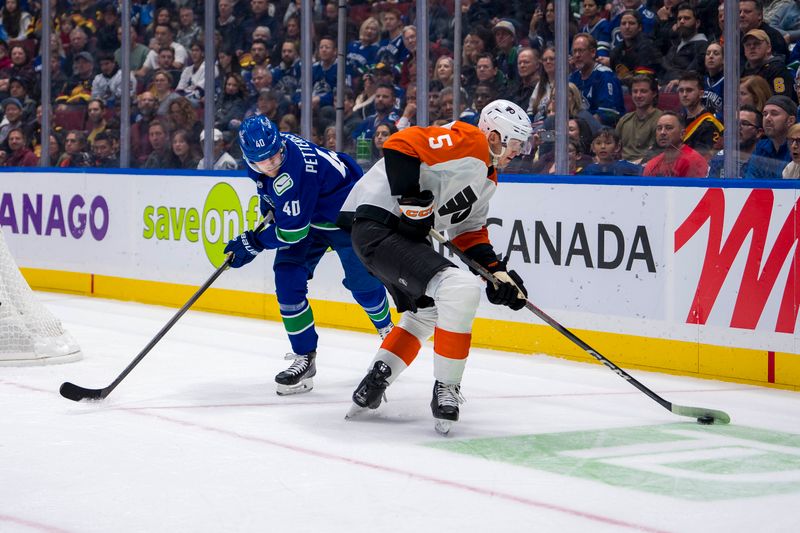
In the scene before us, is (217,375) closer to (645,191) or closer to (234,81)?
(645,191)

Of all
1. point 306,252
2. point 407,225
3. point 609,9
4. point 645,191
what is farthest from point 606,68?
point 407,225

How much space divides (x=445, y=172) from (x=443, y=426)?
0.83 metres

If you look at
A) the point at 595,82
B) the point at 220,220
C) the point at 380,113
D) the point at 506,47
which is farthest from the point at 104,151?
the point at 595,82

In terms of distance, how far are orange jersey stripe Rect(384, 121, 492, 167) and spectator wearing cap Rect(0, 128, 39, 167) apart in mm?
6180

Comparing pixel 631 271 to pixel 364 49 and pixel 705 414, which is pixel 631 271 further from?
pixel 364 49

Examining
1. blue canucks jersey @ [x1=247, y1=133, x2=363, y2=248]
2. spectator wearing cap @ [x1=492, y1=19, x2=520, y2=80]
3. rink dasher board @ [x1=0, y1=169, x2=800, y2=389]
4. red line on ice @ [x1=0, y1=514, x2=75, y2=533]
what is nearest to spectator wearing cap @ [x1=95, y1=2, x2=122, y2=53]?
rink dasher board @ [x1=0, y1=169, x2=800, y2=389]

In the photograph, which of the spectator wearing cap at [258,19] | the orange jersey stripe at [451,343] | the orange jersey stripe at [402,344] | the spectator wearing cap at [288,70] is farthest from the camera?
the spectator wearing cap at [258,19]

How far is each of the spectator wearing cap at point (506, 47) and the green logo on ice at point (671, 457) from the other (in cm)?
266

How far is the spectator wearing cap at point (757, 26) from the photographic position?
515 centimetres

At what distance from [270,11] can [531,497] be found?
17.3 ft

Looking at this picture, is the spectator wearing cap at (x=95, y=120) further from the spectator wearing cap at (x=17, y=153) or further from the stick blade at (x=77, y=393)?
Result: the stick blade at (x=77, y=393)

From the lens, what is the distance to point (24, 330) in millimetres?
5293

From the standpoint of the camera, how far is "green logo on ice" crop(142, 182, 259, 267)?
762cm

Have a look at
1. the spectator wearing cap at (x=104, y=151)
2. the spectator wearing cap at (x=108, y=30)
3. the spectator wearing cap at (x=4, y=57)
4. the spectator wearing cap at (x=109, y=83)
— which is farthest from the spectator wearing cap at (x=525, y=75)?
the spectator wearing cap at (x=4, y=57)
